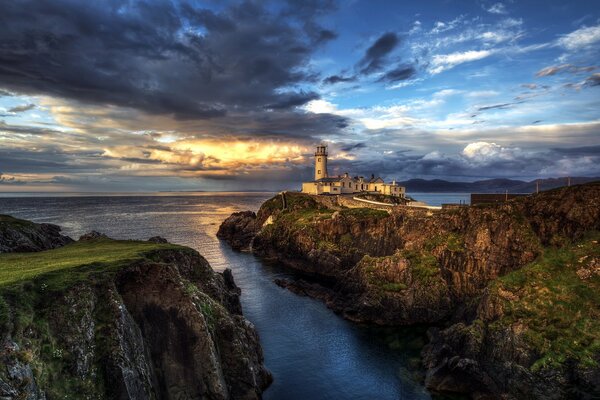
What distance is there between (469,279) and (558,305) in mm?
17769

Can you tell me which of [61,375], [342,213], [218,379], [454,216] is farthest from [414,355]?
[342,213]

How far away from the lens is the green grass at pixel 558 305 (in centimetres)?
3491

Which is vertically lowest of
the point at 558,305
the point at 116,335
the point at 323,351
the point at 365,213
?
the point at 323,351

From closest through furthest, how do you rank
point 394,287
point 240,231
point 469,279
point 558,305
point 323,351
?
point 558,305 → point 323,351 → point 394,287 → point 469,279 → point 240,231

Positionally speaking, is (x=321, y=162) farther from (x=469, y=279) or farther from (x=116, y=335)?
(x=116, y=335)

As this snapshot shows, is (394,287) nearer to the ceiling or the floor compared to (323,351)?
nearer to the ceiling

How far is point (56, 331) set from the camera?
22.3 m

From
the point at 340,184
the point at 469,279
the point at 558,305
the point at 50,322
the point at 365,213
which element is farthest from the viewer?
the point at 340,184

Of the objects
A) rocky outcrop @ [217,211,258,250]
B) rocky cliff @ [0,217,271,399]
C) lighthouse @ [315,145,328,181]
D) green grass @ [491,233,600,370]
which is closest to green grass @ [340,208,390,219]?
rocky outcrop @ [217,211,258,250]

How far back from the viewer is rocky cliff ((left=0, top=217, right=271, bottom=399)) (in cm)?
2055

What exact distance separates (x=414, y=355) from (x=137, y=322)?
3089 centimetres

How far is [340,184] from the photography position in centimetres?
13262

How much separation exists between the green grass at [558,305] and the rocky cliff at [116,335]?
26.8 metres

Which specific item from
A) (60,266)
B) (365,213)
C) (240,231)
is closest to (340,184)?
(240,231)
